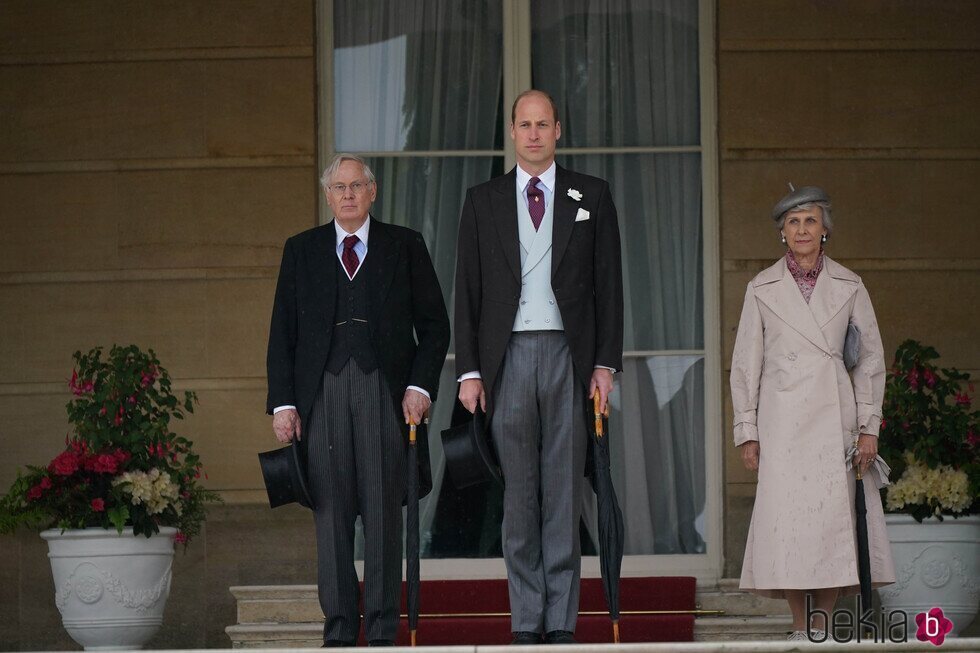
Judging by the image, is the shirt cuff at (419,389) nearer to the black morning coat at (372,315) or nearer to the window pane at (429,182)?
the black morning coat at (372,315)

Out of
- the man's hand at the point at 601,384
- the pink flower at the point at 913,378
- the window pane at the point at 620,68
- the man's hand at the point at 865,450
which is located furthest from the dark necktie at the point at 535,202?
the window pane at the point at 620,68

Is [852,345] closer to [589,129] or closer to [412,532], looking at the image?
[412,532]

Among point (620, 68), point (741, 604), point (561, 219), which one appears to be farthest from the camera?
point (620, 68)

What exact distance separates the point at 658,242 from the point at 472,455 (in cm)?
280

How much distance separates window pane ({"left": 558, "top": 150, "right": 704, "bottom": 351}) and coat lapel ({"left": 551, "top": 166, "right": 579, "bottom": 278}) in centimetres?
243

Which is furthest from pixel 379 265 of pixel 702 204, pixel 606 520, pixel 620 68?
pixel 620 68

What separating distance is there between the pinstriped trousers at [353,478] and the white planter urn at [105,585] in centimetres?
140

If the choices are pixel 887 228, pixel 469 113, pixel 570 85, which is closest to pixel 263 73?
pixel 469 113

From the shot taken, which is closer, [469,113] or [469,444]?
[469,444]

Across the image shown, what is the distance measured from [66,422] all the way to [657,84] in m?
3.23

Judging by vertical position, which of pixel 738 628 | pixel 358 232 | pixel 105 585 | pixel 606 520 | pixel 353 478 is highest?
pixel 358 232

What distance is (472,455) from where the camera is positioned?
502 cm

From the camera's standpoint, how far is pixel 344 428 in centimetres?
519

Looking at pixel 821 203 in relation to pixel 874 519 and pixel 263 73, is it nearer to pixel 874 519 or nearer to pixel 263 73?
pixel 874 519
